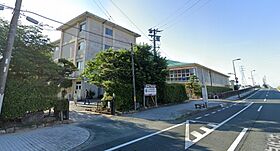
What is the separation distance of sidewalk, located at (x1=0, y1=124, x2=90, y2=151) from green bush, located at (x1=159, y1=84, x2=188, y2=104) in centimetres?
1437

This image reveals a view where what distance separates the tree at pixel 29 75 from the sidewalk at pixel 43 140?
5.28 ft

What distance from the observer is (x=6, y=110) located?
868 cm

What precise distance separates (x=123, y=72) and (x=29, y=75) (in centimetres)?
789

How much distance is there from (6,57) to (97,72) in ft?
31.1

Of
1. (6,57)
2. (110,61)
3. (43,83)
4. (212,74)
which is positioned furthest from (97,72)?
(212,74)

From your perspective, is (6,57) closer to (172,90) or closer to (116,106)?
(116,106)

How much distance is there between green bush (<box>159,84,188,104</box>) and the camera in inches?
862

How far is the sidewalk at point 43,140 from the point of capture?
6.34 m

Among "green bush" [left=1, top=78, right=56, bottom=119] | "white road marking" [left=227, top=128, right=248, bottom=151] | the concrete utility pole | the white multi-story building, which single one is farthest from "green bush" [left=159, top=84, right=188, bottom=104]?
the concrete utility pole

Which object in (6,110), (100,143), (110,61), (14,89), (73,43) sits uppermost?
Answer: (73,43)

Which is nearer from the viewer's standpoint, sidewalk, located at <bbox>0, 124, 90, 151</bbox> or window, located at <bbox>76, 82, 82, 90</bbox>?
sidewalk, located at <bbox>0, 124, 90, 151</bbox>

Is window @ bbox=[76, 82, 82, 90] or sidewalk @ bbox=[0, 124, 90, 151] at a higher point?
window @ bbox=[76, 82, 82, 90]

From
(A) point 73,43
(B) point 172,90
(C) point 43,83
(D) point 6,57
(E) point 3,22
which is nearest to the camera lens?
(D) point 6,57

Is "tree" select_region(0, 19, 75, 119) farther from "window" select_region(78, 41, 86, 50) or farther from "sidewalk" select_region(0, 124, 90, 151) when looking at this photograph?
"window" select_region(78, 41, 86, 50)
